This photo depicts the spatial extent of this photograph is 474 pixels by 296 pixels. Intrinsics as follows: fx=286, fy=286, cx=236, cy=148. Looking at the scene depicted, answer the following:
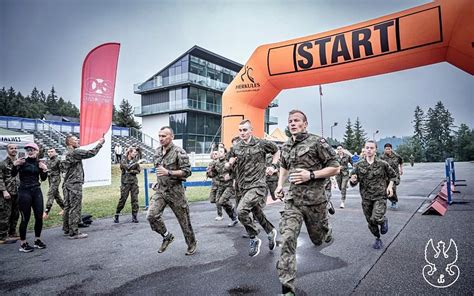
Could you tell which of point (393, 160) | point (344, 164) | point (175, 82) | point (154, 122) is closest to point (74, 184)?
point (344, 164)

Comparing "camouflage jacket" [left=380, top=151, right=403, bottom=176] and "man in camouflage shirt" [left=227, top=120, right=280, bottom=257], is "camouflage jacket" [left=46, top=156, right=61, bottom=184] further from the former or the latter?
"camouflage jacket" [left=380, top=151, right=403, bottom=176]

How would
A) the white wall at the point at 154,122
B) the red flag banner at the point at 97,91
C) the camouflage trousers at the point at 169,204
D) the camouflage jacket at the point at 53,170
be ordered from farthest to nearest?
the white wall at the point at 154,122 < the red flag banner at the point at 97,91 < the camouflage jacket at the point at 53,170 < the camouflage trousers at the point at 169,204

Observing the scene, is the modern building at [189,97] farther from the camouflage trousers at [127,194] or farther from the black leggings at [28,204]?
→ the black leggings at [28,204]

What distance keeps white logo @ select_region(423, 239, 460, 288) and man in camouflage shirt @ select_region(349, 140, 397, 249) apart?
0.76 meters

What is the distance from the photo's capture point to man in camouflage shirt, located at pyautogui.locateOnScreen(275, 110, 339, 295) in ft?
11.3

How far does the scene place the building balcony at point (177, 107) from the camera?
38.7m

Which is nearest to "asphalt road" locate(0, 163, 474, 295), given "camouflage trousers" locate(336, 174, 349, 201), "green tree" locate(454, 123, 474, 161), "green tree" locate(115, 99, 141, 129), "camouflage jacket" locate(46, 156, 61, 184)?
"camouflage jacket" locate(46, 156, 61, 184)

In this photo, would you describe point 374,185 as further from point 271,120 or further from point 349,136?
point 349,136

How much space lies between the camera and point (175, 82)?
129ft

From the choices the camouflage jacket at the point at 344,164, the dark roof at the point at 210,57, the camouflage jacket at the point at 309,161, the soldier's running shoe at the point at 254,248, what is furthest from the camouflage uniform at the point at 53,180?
the dark roof at the point at 210,57

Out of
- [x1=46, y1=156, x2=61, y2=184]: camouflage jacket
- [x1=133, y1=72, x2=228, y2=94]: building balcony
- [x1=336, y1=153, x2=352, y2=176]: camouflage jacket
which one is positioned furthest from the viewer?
[x1=133, y1=72, x2=228, y2=94]: building balcony

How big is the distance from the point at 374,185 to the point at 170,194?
3665 millimetres

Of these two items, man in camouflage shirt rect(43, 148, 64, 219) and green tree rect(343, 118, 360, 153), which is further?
green tree rect(343, 118, 360, 153)

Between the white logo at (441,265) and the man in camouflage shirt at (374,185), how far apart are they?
765mm
